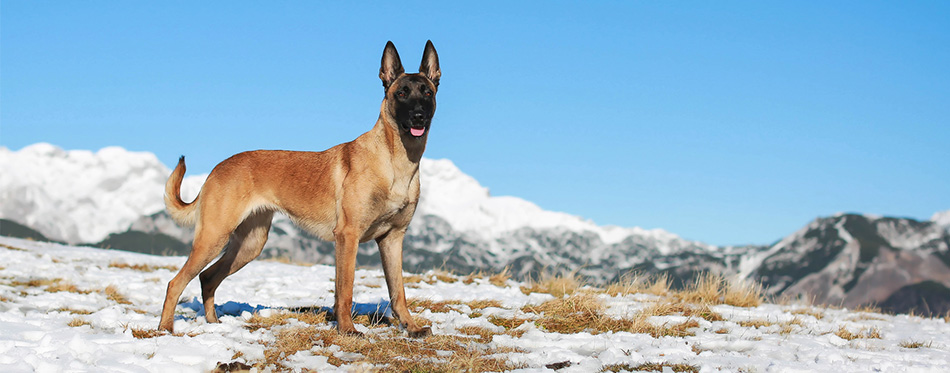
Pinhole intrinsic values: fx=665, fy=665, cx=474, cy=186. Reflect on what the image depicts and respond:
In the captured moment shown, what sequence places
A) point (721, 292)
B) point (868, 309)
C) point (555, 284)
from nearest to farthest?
1. point (721, 292)
2. point (555, 284)
3. point (868, 309)

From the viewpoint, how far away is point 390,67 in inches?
293

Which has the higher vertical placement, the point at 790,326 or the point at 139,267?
the point at 139,267

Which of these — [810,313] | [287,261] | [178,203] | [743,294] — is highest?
[178,203]

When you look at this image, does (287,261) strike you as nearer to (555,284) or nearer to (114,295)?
(114,295)

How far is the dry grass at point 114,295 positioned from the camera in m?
9.84

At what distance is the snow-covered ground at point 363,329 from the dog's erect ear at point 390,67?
2.77 meters

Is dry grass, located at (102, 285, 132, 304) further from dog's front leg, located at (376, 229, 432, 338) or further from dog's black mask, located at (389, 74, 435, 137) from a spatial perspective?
dog's black mask, located at (389, 74, 435, 137)

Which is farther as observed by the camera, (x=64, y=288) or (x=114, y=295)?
(x=64, y=288)

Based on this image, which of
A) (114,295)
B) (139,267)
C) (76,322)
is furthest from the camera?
(139,267)

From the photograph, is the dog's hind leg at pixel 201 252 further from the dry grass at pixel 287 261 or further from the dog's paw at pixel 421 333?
the dry grass at pixel 287 261

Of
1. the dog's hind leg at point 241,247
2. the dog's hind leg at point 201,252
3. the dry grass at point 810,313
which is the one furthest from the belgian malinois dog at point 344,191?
the dry grass at point 810,313

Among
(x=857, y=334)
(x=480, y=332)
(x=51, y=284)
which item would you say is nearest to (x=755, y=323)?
(x=857, y=334)

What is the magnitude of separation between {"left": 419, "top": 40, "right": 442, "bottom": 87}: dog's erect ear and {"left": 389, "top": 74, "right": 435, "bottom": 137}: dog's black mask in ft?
1.03

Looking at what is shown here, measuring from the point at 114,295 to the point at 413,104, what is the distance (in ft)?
20.6
